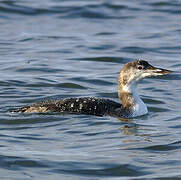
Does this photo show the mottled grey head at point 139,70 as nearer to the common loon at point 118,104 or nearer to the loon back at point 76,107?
the common loon at point 118,104

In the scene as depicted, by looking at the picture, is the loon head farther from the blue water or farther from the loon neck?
the blue water

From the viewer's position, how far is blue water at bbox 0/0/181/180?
897cm

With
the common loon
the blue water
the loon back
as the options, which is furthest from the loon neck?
the loon back

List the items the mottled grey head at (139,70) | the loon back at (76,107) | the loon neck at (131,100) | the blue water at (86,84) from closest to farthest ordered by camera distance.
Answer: the blue water at (86,84), the loon back at (76,107), the loon neck at (131,100), the mottled grey head at (139,70)

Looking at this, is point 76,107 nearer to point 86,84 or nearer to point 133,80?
point 133,80

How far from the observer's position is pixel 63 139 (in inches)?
402

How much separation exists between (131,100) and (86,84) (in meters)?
2.39

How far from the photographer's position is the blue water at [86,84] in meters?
8.97

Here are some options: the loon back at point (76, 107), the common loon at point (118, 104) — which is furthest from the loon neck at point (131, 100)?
the loon back at point (76, 107)

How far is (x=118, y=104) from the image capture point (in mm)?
11891

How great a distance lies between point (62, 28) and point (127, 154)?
38.0 ft

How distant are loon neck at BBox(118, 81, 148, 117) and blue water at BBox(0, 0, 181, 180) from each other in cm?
A: 16

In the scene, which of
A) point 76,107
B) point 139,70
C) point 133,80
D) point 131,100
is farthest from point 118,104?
point 76,107

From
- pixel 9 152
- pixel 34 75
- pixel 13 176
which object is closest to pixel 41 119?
pixel 9 152
